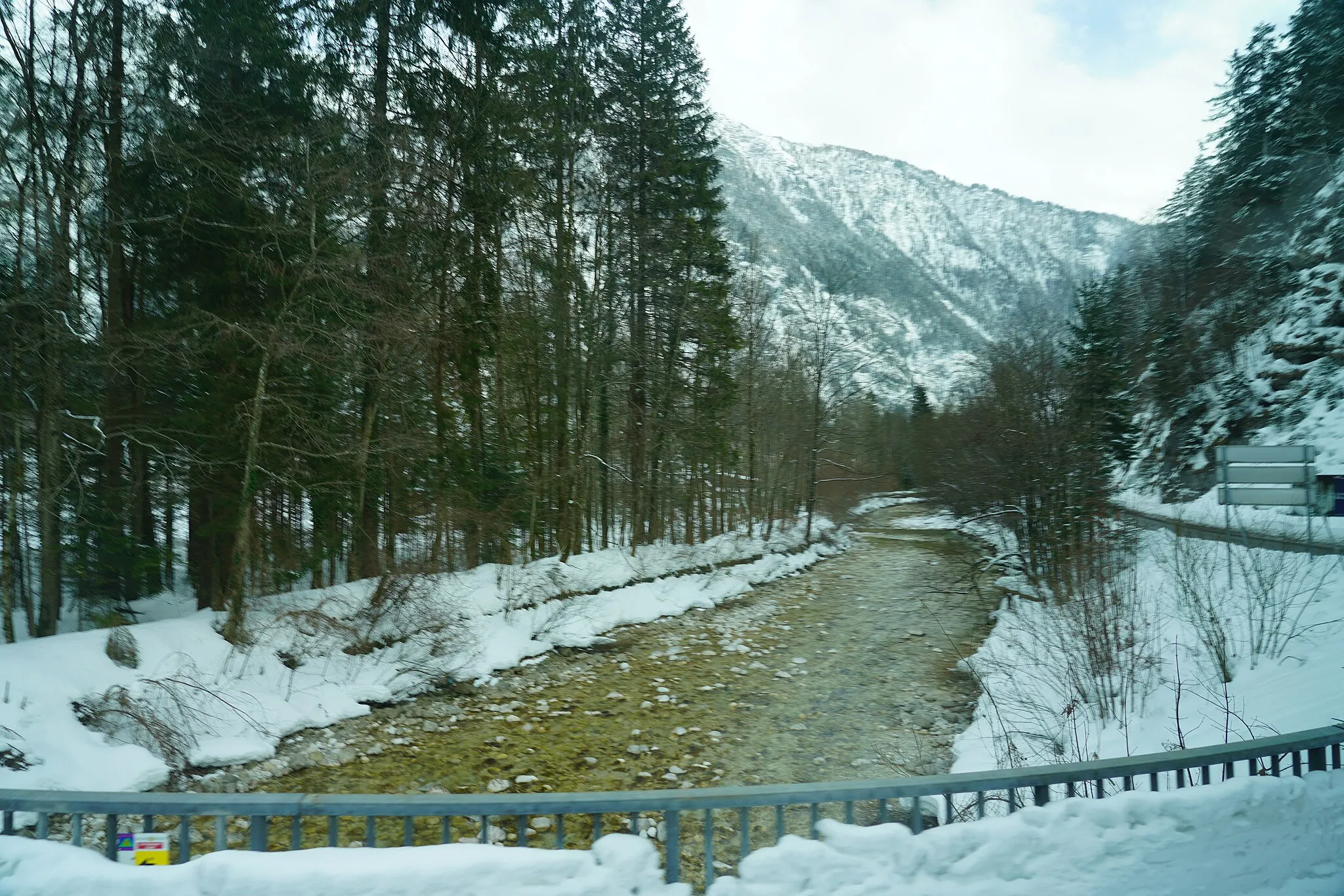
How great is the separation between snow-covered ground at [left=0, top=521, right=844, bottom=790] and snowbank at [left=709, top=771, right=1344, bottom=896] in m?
7.81

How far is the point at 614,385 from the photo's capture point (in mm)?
19500

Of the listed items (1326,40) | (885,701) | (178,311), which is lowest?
(885,701)

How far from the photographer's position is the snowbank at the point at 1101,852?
3117 mm

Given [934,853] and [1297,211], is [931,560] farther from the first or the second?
[934,853]

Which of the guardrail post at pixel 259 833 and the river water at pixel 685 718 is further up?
the guardrail post at pixel 259 833

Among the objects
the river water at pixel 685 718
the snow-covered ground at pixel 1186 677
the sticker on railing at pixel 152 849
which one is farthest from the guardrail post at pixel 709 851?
the river water at pixel 685 718

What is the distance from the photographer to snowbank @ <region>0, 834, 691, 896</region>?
285 cm

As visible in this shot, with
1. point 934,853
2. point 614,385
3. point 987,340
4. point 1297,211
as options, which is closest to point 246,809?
point 934,853

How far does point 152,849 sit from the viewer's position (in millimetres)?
3297

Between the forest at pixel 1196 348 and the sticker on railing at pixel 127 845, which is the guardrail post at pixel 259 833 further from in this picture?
the forest at pixel 1196 348

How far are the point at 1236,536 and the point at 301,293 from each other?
59.3ft

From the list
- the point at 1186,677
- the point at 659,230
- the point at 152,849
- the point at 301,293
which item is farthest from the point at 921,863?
the point at 659,230

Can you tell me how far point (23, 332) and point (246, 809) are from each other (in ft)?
29.8

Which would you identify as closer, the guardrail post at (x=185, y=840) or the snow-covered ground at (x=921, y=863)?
the snow-covered ground at (x=921, y=863)
